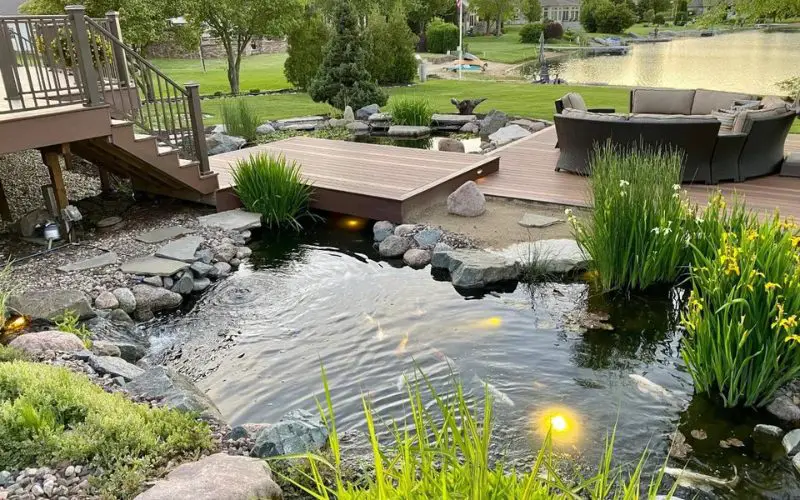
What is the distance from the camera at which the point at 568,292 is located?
473cm

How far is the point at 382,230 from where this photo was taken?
6.03 metres

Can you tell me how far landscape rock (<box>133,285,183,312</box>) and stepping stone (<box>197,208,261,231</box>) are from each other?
137cm

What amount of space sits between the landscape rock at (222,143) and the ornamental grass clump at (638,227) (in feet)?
20.9

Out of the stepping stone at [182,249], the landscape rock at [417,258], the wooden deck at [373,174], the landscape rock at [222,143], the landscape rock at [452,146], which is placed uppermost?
the landscape rock at [222,143]

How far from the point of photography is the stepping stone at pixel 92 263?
509 centimetres

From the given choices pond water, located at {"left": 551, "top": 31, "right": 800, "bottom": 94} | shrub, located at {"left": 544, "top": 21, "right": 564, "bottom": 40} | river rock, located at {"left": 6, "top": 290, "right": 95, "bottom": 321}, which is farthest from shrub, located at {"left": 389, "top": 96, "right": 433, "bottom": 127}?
shrub, located at {"left": 544, "top": 21, "right": 564, "bottom": 40}

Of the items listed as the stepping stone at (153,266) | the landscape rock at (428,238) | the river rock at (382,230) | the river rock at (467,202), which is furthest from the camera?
the river rock at (467,202)

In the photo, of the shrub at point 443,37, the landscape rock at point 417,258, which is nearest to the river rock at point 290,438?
the landscape rock at point 417,258

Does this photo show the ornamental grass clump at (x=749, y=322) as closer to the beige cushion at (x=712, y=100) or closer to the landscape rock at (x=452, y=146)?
the beige cushion at (x=712, y=100)

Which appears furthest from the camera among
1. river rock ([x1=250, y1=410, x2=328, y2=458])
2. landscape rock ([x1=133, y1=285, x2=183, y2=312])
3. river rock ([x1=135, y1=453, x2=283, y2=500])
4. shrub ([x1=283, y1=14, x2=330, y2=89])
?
shrub ([x1=283, y1=14, x2=330, y2=89])

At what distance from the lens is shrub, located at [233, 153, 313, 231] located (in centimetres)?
620

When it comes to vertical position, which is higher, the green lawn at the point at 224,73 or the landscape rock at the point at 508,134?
the green lawn at the point at 224,73

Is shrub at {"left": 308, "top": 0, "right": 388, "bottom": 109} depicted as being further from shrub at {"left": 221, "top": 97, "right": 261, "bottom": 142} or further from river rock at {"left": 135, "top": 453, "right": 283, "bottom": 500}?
river rock at {"left": 135, "top": 453, "right": 283, "bottom": 500}

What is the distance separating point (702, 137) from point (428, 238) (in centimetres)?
319
